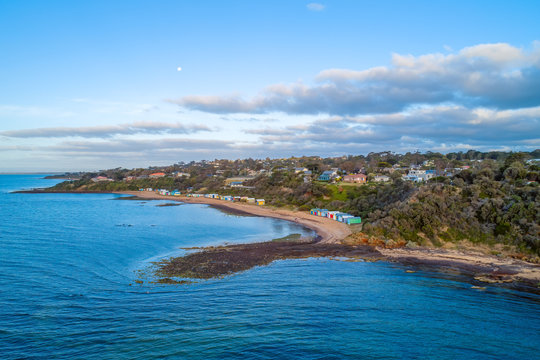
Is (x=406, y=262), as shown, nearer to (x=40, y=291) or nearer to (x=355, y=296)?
(x=355, y=296)

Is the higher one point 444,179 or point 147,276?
point 444,179

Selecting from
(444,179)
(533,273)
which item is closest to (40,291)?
(533,273)

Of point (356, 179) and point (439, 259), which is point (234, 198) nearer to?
point (356, 179)

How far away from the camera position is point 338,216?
5712 cm

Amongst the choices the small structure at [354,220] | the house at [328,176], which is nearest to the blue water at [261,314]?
the small structure at [354,220]

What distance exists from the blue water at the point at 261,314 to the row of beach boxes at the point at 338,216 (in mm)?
20997

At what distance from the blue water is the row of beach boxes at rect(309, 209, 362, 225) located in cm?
2100

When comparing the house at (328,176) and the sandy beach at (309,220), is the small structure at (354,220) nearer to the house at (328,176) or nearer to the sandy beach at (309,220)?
the sandy beach at (309,220)

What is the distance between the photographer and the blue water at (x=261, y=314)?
16.4 m

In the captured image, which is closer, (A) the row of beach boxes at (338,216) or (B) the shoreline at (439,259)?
(B) the shoreline at (439,259)

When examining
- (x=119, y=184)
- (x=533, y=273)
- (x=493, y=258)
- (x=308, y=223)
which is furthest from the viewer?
(x=119, y=184)

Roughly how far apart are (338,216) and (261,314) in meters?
38.8

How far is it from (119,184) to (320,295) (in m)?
142

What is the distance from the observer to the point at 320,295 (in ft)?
78.4
